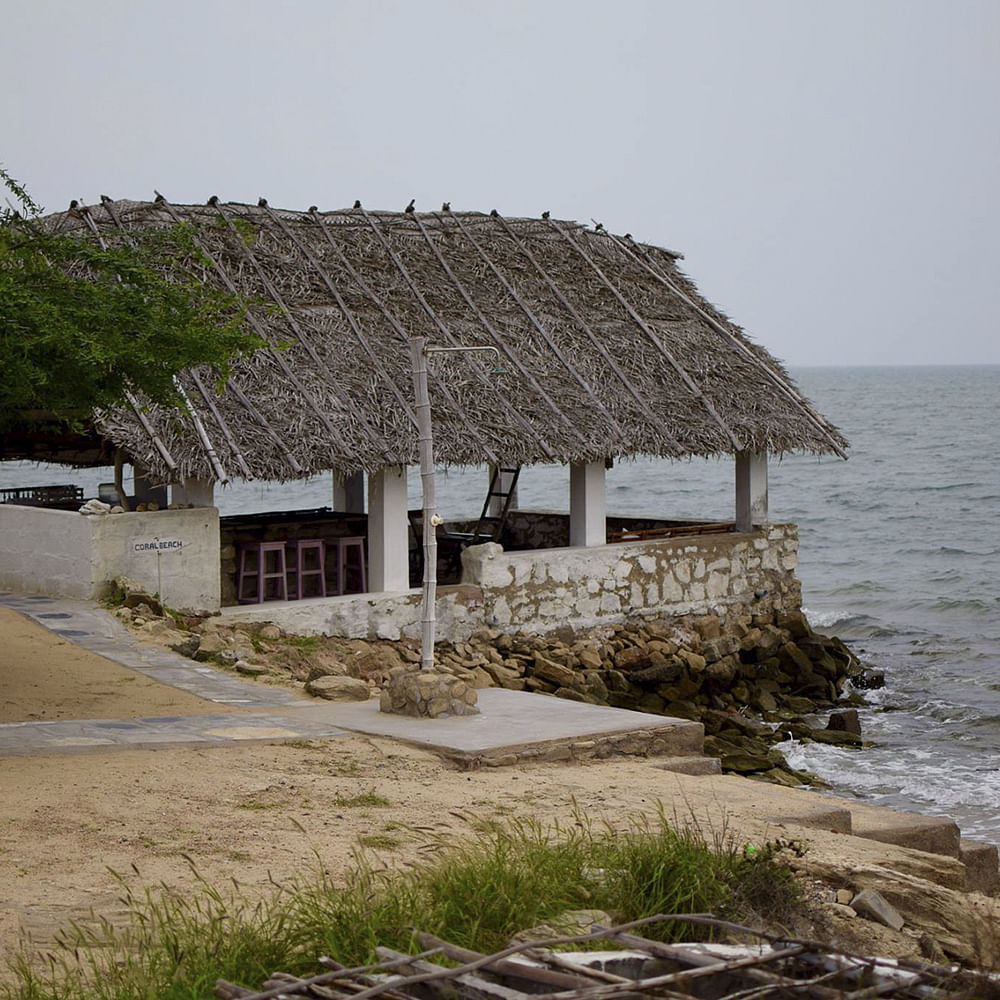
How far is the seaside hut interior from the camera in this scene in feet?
50.4

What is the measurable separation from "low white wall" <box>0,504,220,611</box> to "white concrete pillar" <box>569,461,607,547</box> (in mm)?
4932

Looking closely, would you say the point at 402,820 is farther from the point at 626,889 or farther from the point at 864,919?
the point at 864,919

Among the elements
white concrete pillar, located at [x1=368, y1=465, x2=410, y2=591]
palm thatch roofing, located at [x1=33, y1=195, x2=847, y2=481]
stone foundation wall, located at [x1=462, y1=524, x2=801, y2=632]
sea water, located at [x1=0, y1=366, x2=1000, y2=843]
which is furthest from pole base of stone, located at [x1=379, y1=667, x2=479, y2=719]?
stone foundation wall, located at [x1=462, y1=524, x2=801, y2=632]

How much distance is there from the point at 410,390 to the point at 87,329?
23.5 ft

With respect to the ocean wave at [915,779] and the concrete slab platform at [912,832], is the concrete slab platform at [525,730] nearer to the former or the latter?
the concrete slab platform at [912,832]

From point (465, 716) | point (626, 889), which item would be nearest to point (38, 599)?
point (465, 716)

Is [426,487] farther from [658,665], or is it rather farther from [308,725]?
[658,665]

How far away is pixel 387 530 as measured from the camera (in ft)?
53.5

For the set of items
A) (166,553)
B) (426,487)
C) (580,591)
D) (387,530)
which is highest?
(426,487)

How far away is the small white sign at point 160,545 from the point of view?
46.4ft

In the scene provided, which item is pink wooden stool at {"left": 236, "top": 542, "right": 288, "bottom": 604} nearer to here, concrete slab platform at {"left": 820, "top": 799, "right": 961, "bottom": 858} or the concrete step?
the concrete step

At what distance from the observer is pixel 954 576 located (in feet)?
106

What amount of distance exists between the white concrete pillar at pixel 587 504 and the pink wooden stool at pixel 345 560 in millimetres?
2640

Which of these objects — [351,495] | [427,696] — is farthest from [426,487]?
[351,495]
